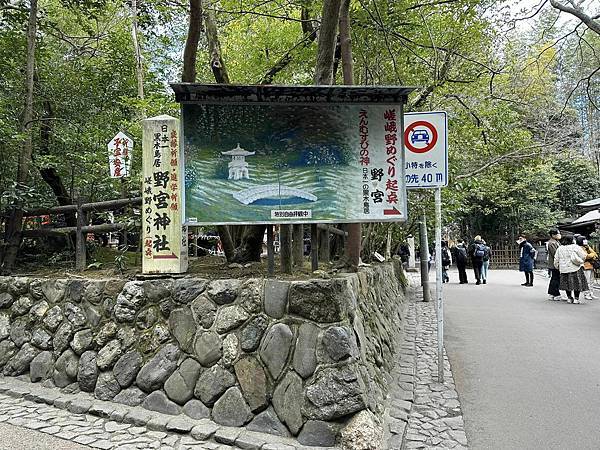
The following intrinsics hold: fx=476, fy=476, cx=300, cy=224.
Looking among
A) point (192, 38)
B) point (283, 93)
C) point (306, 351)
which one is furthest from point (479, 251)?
point (306, 351)

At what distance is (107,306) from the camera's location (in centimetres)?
546

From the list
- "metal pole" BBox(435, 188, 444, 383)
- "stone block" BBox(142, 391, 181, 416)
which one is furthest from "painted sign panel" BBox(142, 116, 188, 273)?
"metal pole" BBox(435, 188, 444, 383)

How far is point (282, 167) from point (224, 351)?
6.56 ft

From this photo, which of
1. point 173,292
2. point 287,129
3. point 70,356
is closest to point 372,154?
point 287,129

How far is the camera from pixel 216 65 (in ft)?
25.5

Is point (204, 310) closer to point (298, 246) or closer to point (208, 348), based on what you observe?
point (208, 348)

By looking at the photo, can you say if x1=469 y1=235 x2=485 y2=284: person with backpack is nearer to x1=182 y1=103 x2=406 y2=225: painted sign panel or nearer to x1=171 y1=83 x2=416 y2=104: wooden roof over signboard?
x1=182 y1=103 x2=406 y2=225: painted sign panel

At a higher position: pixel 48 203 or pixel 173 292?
pixel 48 203

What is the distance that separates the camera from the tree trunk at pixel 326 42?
6.35 m

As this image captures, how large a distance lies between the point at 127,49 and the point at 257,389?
9.19 m

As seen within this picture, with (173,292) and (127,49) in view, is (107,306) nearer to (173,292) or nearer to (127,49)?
(173,292)

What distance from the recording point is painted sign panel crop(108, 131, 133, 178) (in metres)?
7.76

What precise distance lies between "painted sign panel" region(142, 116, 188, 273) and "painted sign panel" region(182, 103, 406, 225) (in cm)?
39

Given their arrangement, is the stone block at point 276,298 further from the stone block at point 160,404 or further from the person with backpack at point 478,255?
the person with backpack at point 478,255
